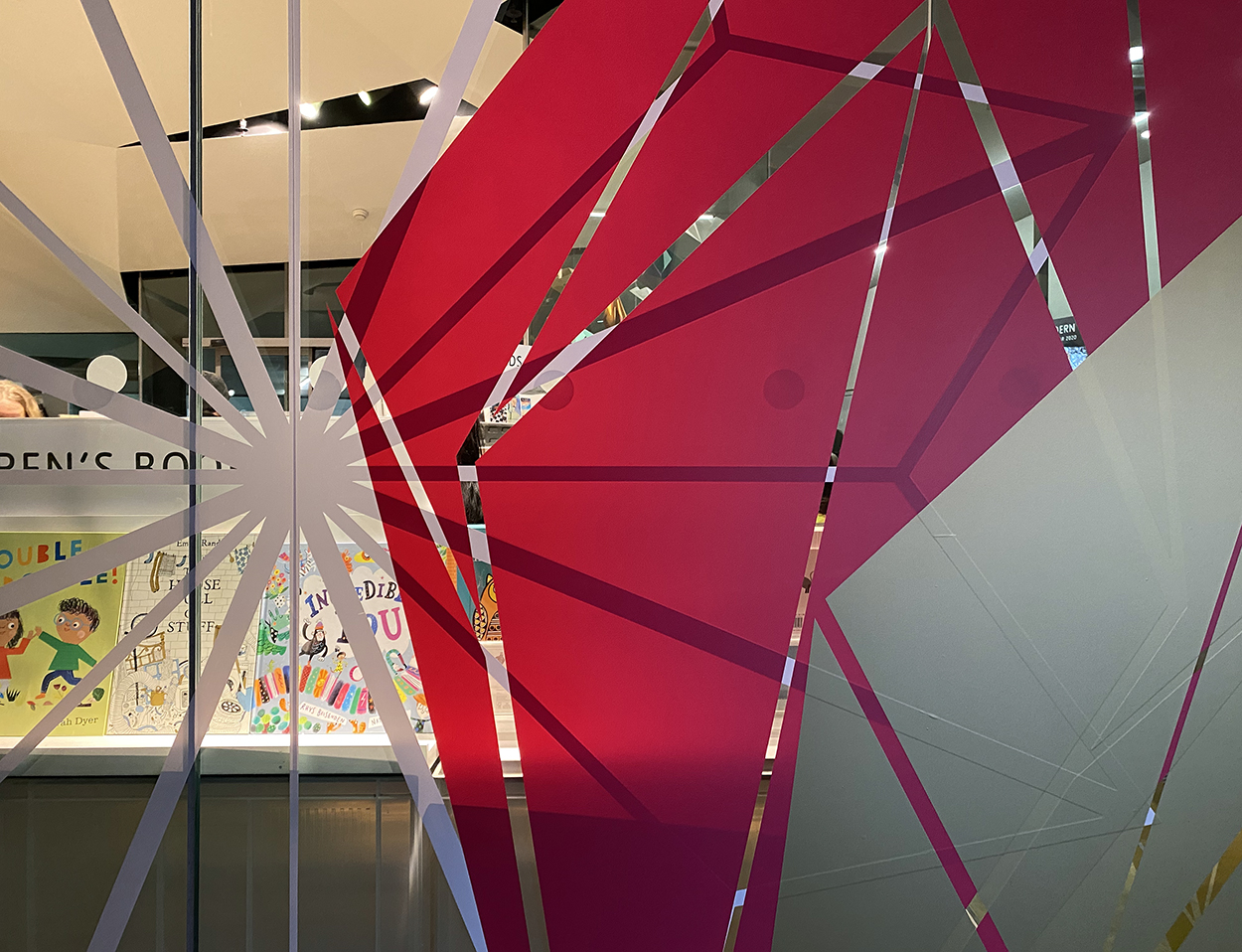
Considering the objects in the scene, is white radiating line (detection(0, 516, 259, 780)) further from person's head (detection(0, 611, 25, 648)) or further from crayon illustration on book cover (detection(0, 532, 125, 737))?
person's head (detection(0, 611, 25, 648))

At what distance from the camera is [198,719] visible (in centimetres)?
111

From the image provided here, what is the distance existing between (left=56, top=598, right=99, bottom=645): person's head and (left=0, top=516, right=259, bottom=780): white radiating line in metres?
0.05

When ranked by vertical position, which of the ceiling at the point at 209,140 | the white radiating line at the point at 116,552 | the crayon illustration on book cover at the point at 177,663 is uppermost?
the ceiling at the point at 209,140

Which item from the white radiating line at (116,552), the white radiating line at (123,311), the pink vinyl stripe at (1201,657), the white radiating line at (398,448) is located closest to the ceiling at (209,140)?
the white radiating line at (123,311)

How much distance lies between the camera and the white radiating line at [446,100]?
1.08 metres

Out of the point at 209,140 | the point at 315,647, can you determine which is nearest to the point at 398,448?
the point at 315,647

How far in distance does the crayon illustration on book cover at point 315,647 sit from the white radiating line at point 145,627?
85mm

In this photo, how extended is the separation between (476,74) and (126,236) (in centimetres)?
59

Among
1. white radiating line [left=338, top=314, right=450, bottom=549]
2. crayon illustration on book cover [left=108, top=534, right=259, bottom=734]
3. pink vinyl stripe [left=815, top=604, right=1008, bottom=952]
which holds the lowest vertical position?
pink vinyl stripe [left=815, top=604, right=1008, bottom=952]

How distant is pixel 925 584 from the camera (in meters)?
1.16

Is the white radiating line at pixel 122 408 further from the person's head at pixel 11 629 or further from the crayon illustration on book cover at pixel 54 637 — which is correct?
the person's head at pixel 11 629

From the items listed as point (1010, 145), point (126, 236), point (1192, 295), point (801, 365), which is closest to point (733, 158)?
point (801, 365)

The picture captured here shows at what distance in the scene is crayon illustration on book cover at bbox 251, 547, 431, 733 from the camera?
111 cm

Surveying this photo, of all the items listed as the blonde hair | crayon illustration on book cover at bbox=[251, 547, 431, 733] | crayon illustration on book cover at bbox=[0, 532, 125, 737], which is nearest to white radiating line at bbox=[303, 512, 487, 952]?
crayon illustration on book cover at bbox=[251, 547, 431, 733]
